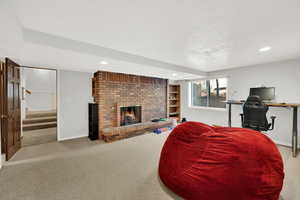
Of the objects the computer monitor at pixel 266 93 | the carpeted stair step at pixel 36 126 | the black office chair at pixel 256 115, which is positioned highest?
the computer monitor at pixel 266 93

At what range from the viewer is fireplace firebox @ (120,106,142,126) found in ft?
15.5

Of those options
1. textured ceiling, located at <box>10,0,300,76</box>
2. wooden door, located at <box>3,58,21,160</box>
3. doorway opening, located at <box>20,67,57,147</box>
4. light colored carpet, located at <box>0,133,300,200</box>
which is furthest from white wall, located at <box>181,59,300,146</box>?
doorway opening, located at <box>20,67,57,147</box>

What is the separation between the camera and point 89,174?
2164mm

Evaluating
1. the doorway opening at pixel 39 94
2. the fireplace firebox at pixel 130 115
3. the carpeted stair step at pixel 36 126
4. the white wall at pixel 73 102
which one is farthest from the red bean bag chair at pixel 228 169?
the doorway opening at pixel 39 94

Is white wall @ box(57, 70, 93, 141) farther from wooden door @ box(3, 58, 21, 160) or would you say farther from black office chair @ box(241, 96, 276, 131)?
black office chair @ box(241, 96, 276, 131)

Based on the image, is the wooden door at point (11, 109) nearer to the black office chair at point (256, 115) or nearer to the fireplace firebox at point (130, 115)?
the fireplace firebox at point (130, 115)

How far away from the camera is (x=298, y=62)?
3.34 m

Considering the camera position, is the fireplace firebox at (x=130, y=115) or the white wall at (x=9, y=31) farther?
the fireplace firebox at (x=130, y=115)

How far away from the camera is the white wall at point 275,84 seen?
3.45 metres

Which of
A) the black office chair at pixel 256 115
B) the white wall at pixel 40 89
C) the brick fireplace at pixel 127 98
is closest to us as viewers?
the black office chair at pixel 256 115

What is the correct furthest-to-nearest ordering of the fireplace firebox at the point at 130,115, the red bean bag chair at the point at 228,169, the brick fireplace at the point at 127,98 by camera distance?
the fireplace firebox at the point at 130,115, the brick fireplace at the point at 127,98, the red bean bag chair at the point at 228,169

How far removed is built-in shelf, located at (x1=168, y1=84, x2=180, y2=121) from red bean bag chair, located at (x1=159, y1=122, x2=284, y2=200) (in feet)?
15.6

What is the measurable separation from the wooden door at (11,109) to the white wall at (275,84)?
602 cm

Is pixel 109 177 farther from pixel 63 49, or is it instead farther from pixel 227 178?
pixel 63 49
